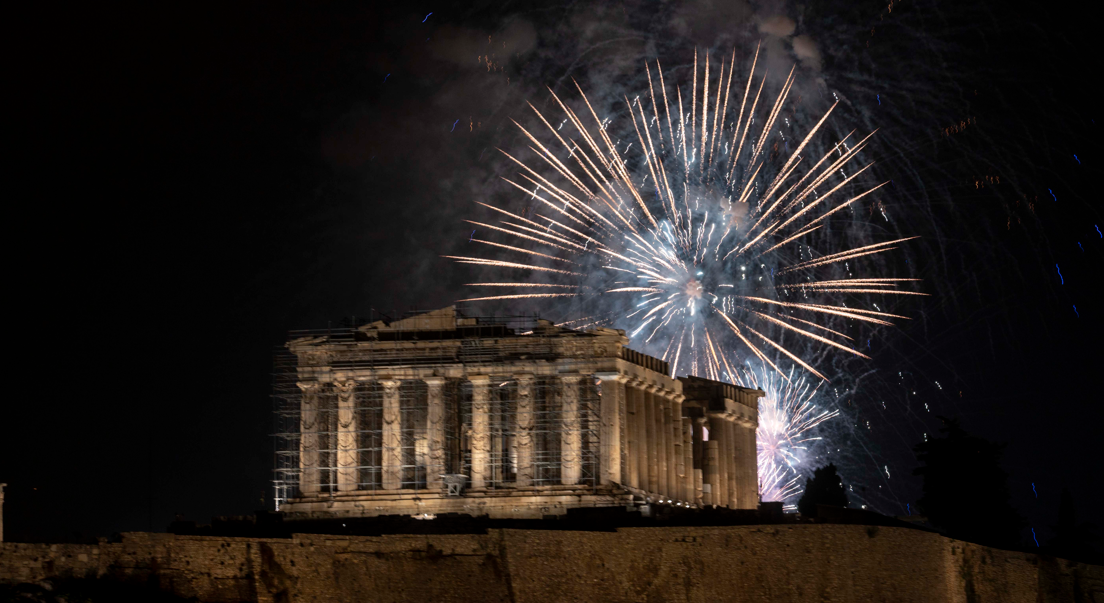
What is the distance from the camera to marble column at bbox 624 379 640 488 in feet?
296

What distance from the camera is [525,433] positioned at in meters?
89.2

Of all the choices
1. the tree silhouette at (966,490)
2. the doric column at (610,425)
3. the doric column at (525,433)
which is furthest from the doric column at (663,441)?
the tree silhouette at (966,490)

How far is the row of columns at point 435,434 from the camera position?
88875 millimetres

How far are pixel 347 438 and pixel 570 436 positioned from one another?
11181mm

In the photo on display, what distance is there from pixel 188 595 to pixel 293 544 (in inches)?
188

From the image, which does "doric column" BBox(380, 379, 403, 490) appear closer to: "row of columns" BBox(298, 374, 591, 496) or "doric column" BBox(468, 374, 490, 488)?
"row of columns" BBox(298, 374, 591, 496)

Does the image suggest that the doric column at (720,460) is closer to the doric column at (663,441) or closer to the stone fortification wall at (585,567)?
the doric column at (663,441)

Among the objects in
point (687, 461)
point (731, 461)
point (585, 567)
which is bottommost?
point (585, 567)

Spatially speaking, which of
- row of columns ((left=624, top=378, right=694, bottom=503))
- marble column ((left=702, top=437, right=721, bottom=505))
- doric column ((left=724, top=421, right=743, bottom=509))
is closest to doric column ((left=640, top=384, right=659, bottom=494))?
row of columns ((left=624, top=378, right=694, bottom=503))

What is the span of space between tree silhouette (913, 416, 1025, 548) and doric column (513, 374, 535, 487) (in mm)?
21421

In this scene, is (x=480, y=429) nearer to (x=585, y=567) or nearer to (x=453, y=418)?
(x=453, y=418)

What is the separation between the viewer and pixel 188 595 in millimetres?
73438

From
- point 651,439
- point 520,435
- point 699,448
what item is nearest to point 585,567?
point 520,435

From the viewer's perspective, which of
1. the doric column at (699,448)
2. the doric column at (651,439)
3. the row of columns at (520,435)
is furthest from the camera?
the doric column at (699,448)
